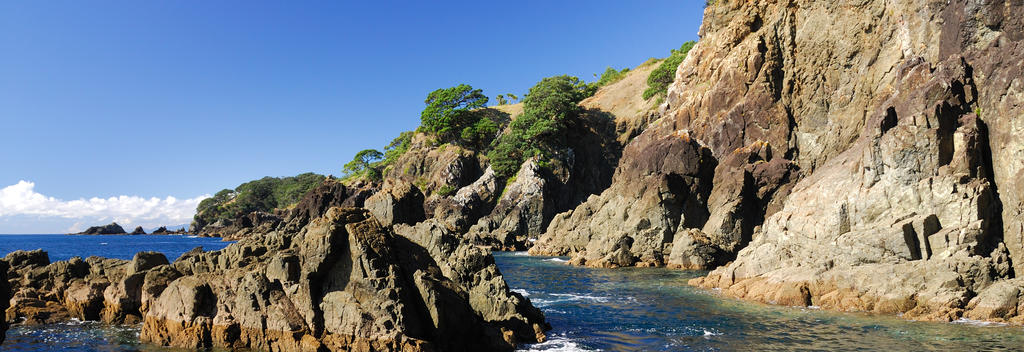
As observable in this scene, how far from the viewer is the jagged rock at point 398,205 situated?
74.7 m

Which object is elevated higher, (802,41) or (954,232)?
(802,41)

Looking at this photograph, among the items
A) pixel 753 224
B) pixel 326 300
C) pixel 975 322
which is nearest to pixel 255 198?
pixel 753 224

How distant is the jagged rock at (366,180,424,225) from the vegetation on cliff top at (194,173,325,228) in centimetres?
10884

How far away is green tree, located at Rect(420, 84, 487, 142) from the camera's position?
116125 millimetres

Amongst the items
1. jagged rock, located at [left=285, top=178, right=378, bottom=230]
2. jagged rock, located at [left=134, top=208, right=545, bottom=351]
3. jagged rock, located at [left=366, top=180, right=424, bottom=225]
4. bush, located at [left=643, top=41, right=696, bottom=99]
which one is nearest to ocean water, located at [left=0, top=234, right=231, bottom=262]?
jagged rock, located at [left=285, top=178, right=378, bottom=230]

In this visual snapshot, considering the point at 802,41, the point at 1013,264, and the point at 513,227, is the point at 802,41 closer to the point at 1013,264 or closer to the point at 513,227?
the point at 1013,264

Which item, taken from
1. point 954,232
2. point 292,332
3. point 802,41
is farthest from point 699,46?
point 292,332

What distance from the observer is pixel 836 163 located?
4425 cm

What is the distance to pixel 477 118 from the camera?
391 feet

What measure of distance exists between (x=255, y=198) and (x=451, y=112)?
4013 inches

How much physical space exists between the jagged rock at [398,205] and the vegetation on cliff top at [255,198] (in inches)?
4285

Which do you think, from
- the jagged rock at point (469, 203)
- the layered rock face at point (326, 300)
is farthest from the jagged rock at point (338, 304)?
the jagged rock at point (469, 203)

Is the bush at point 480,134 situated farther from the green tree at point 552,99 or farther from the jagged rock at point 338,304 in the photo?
the jagged rock at point 338,304

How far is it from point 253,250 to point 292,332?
293 inches
